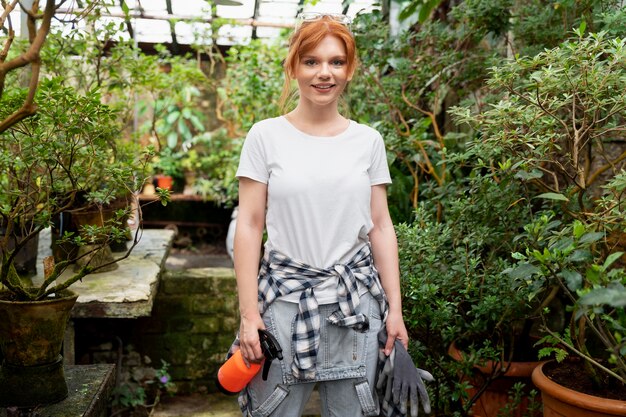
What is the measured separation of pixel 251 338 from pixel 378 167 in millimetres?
606

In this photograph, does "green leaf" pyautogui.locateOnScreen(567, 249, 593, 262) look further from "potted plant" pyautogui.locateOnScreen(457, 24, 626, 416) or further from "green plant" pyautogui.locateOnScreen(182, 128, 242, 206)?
"green plant" pyautogui.locateOnScreen(182, 128, 242, 206)

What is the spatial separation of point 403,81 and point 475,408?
1.84 m

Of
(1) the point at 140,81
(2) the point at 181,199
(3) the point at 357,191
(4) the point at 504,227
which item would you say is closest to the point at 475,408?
(4) the point at 504,227

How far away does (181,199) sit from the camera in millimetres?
8219

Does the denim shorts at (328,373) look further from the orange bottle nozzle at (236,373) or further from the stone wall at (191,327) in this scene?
the stone wall at (191,327)

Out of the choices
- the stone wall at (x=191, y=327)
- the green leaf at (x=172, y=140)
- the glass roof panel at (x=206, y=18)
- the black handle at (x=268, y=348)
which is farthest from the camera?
the green leaf at (x=172, y=140)

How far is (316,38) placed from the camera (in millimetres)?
1836

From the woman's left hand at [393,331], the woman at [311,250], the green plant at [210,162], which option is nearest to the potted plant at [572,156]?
the woman's left hand at [393,331]

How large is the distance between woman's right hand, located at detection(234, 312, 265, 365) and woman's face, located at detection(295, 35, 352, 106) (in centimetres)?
61

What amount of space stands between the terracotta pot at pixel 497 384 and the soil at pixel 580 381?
0.36 metres

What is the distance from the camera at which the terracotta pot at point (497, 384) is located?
2.79 metres

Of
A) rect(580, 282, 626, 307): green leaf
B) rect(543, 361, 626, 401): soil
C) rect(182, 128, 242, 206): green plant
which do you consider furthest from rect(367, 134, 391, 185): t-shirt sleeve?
rect(182, 128, 242, 206): green plant

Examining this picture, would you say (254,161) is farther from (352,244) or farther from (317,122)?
(352,244)

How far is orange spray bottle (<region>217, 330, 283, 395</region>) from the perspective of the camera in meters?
1.79
